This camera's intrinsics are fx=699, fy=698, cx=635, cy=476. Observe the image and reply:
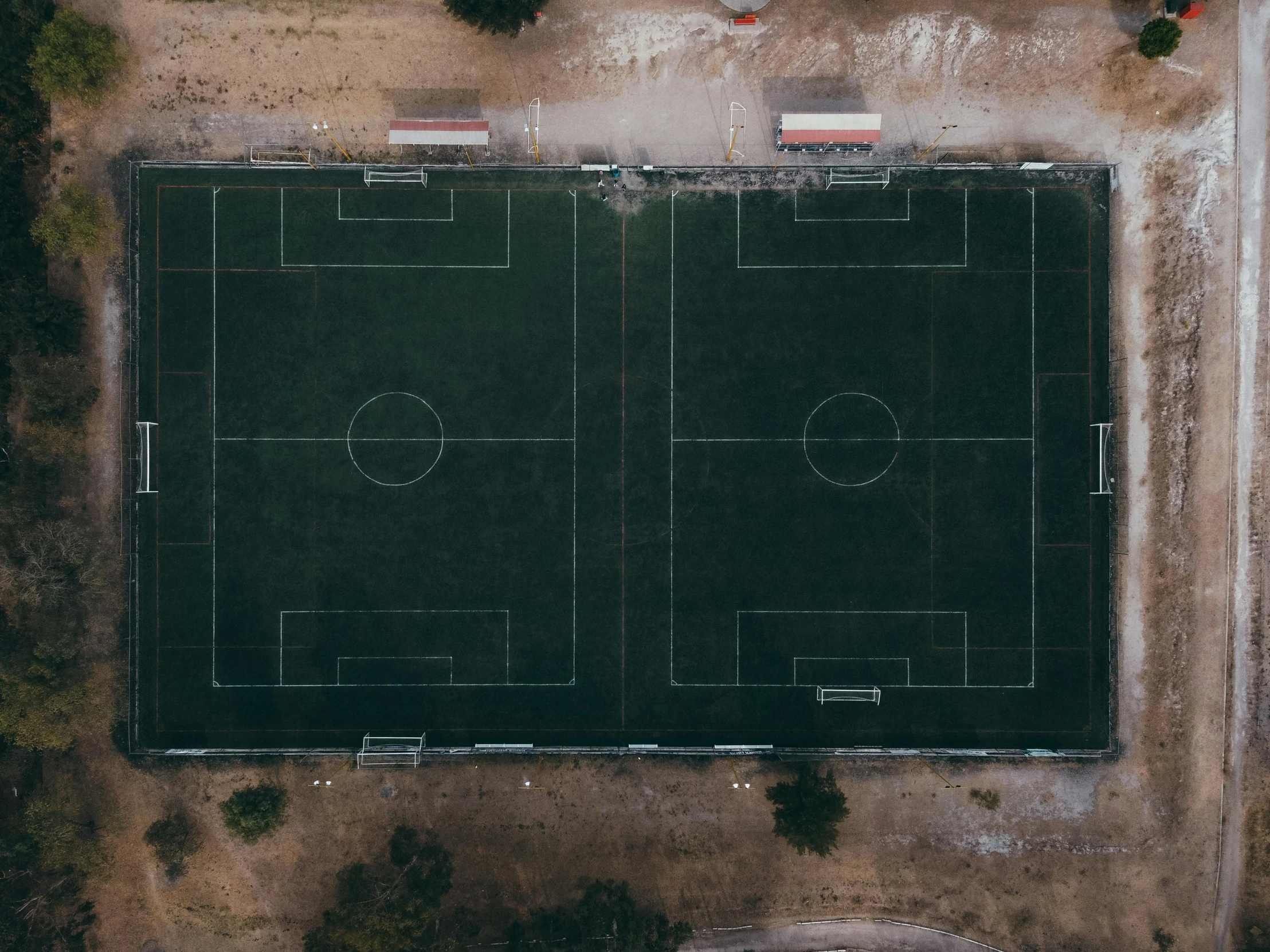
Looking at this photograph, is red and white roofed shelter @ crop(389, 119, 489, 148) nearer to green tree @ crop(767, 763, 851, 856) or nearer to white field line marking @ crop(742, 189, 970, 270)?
white field line marking @ crop(742, 189, 970, 270)

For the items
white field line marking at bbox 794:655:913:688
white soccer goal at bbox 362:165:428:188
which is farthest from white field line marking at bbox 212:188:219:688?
white field line marking at bbox 794:655:913:688

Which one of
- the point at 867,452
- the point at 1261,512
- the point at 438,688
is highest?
the point at 867,452

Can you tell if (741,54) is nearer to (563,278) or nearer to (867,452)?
(563,278)

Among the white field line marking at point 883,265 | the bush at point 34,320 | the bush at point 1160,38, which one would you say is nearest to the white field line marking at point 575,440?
the white field line marking at point 883,265

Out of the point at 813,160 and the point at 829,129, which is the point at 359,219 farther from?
the point at 829,129

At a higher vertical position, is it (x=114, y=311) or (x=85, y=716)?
(x=114, y=311)

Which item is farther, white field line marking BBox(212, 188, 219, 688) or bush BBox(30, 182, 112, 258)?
white field line marking BBox(212, 188, 219, 688)

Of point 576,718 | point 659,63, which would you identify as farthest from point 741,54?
point 576,718

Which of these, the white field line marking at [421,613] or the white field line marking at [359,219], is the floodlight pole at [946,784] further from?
the white field line marking at [359,219]
